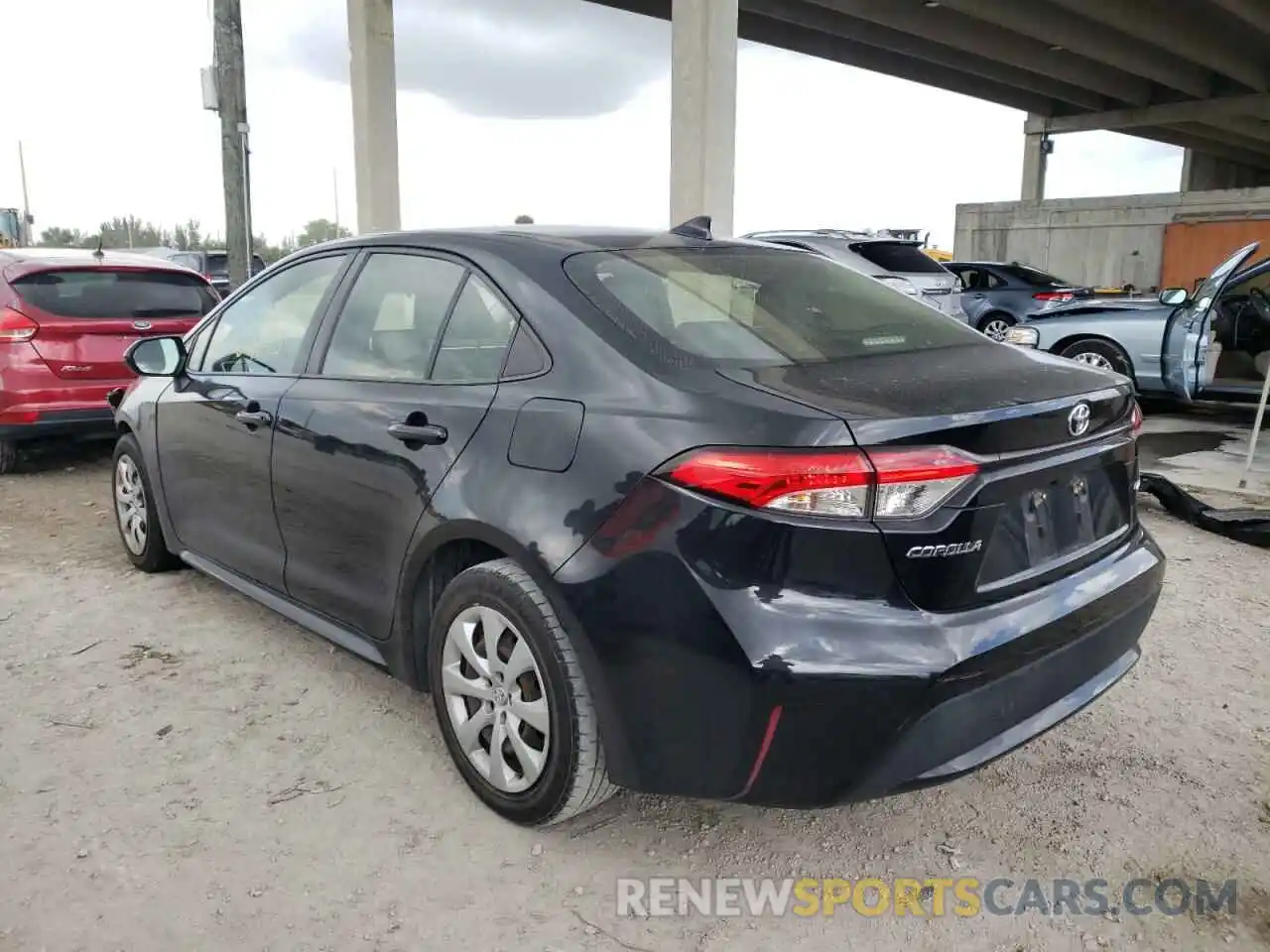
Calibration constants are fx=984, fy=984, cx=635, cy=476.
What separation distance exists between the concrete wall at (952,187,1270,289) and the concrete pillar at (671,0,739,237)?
9270 mm

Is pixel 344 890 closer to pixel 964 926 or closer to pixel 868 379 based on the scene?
pixel 964 926

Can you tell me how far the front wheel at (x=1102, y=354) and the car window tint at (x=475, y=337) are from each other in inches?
289

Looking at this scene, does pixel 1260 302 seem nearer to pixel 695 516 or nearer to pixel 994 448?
pixel 994 448

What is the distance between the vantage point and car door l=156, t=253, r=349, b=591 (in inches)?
131

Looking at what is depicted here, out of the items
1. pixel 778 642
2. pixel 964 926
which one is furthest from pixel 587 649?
pixel 964 926

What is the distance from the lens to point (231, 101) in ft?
35.4

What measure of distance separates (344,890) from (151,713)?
1260 mm

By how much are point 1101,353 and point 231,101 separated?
935 cm

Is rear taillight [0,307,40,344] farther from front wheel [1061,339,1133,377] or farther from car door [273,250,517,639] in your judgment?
front wheel [1061,339,1133,377]

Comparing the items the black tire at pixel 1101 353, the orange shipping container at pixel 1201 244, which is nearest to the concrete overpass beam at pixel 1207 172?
the orange shipping container at pixel 1201 244

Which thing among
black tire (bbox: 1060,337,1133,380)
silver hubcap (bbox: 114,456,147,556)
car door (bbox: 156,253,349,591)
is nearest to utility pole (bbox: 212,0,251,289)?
silver hubcap (bbox: 114,456,147,556)

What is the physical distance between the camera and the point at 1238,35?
86.7ft

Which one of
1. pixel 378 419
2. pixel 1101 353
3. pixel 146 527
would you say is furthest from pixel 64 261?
pixel 1101 353

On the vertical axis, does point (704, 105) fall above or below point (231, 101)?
above
